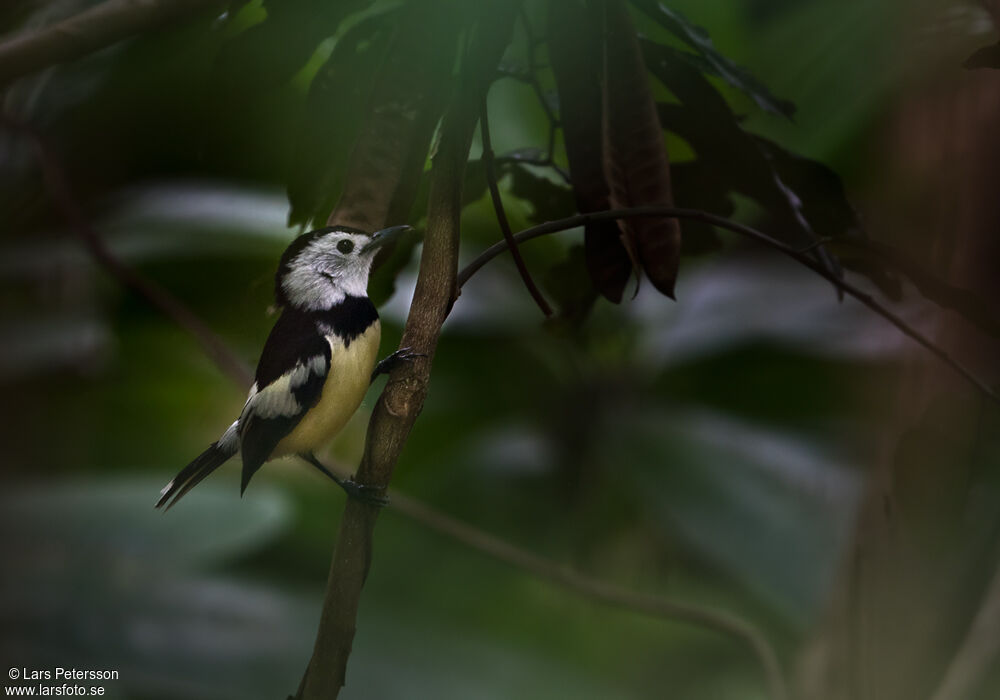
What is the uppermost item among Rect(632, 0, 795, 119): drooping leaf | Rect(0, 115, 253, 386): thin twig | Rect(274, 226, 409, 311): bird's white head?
Rect(632, 0, 795, 119): drooping leaf

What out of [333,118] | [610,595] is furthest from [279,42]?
[610,595]

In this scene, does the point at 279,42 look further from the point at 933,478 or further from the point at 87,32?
the point at 933,478

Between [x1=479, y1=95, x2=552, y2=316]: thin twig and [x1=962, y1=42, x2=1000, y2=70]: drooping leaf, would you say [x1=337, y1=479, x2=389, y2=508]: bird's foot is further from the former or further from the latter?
[x1=962, y1=42, x2=1000, y2=70]: drooping leaf

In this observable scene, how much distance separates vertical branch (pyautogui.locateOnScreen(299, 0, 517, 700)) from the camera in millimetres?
292

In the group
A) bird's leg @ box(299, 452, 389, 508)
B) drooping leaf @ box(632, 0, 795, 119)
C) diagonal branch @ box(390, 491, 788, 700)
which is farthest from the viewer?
diagonal branch @ box(390, 491, 788, 700)

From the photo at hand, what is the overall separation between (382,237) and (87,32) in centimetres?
14

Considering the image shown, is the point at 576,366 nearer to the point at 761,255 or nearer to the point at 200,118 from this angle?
the point at 761,255

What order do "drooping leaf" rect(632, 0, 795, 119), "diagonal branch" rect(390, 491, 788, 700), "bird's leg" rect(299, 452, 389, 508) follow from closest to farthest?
"bird's leg" rect(299, 452, 389, 508)
"drooping leaf" rect(632, 0, 795, 119)
"diagonal branch" rect(390, 491, 788, 700)

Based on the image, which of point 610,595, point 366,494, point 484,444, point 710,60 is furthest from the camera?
point 484,444

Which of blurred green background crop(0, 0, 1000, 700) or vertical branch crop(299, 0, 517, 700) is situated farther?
blurred green background crop(0, 0, 1000, 700)

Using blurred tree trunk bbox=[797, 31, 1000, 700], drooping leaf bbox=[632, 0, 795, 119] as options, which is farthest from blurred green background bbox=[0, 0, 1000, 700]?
drooping leaf bbox=[632, 0, 795, 119]

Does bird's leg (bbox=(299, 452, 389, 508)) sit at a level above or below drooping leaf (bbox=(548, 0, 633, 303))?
below

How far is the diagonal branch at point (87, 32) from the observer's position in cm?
34

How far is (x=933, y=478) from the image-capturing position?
0.46 m
